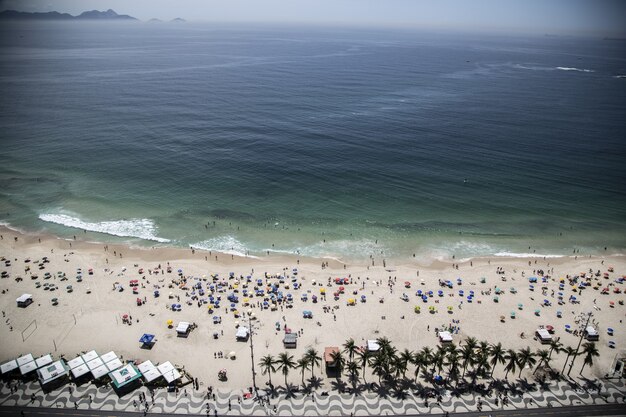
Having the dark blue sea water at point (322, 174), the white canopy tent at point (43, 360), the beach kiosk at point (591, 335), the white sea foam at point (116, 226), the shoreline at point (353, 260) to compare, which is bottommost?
the white canopy tent at point (43, 360)

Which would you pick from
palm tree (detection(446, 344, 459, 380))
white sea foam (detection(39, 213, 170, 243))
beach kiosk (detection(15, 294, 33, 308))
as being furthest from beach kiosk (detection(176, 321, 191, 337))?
palm tree (detection(446, 344, 459, 380))

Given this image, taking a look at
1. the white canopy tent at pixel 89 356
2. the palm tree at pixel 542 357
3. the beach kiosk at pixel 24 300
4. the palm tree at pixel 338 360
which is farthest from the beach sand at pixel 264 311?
the palm tree at pixel 542 357

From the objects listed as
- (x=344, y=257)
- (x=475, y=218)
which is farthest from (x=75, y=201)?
(x=475, y=218)

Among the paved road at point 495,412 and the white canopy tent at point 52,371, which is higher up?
the white canopy tent at point 52,371

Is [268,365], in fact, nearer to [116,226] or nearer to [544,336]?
[544,336]

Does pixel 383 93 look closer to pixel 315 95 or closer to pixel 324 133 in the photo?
pixel 315 95

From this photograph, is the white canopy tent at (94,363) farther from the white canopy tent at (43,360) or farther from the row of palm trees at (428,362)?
the row of palm trees at (428,362)
